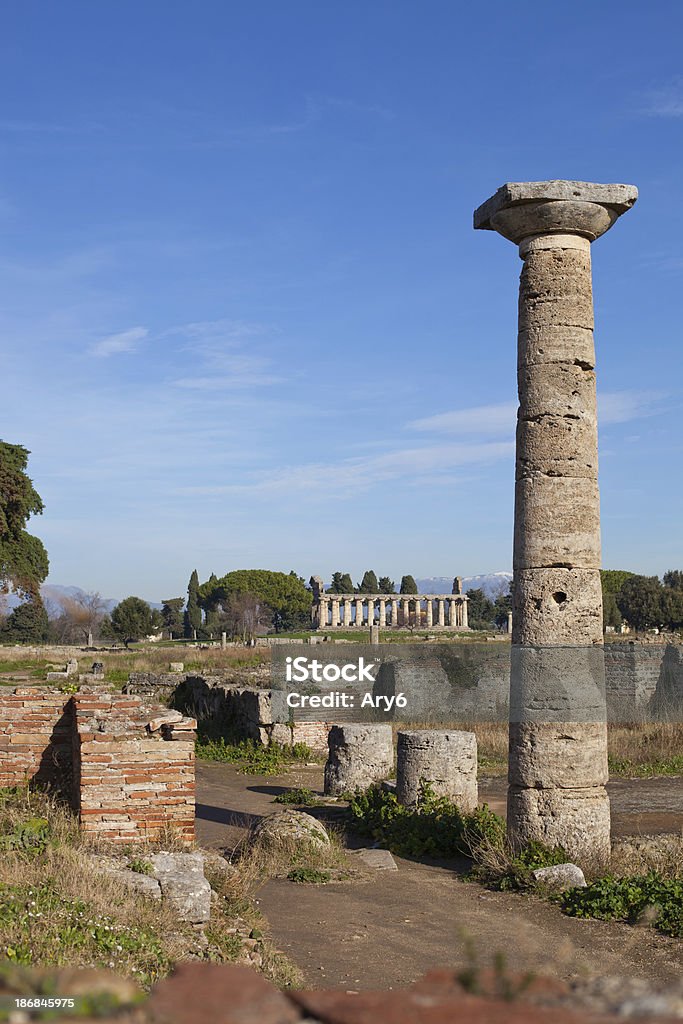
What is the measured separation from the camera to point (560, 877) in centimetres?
970

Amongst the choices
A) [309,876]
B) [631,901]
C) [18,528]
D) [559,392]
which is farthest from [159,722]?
[18,528]

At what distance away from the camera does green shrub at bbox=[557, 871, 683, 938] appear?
8539mm

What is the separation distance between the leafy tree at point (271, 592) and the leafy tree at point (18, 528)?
49.8 metres

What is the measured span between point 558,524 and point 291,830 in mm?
4584

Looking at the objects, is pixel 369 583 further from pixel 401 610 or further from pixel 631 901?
pixel 631 901

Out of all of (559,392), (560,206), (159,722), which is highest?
(560,206)

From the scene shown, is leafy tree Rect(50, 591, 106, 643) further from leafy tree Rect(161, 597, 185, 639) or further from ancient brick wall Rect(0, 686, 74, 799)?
ancient brick wall Rect(0, 686, 74, 799)

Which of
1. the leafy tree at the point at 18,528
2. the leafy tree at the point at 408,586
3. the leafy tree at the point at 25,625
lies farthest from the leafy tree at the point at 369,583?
the leafy tree at the point at 18,528

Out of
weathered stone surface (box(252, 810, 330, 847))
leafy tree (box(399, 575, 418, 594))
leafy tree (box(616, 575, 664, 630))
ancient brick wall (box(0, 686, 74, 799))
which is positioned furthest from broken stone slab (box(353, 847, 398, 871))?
leafy tree (box(399, 575, 418, 594))

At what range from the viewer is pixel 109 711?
426 inches

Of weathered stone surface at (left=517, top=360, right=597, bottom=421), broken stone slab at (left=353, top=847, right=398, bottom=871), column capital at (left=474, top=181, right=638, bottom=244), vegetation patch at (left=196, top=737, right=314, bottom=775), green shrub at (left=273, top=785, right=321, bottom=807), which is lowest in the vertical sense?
broken stone slab at (left=353, top=847, right=398, bottom=871)

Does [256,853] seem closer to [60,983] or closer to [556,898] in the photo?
[556,898]

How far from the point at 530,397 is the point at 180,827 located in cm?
591

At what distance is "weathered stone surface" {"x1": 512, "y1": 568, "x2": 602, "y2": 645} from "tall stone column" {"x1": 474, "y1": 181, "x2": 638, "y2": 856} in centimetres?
1
